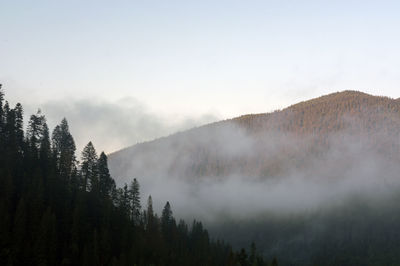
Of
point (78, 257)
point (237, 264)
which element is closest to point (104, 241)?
point (78, 257)

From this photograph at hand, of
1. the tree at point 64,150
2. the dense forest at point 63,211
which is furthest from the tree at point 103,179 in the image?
the tree at point 64,150

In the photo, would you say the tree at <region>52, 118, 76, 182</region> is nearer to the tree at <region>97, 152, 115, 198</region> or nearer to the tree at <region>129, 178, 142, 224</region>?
the tree at <region>97, 152, 115, 198</region>

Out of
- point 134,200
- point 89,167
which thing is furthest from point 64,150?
point 134,200

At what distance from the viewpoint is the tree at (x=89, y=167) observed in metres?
111

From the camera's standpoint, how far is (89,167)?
371 feet

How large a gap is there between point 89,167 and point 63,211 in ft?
70.8

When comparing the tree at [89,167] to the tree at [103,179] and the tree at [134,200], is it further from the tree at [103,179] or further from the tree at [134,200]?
the tree at [134,200]

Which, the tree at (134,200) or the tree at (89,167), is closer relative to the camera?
the tree at (89,167)

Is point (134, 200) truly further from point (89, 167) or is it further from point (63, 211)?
point (63, 211)

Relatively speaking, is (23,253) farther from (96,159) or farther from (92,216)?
(96,159)

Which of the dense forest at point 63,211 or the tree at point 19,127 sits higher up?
the tree at point 19,127

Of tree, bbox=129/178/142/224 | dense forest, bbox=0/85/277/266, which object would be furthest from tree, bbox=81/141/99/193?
tree, bbox=129/178/142/224

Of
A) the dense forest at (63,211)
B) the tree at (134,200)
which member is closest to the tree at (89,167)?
the dense forest at (63,211)

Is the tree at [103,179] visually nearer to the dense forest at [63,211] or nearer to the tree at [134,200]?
the dense forest at [63,211]
